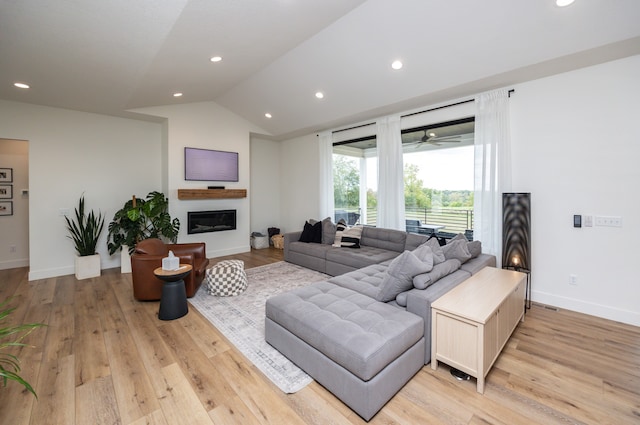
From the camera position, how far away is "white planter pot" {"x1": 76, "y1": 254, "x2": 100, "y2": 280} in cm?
465

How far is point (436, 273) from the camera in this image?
257cm

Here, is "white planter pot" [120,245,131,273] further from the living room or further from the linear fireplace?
the linear fireplace

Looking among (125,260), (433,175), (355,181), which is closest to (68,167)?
(125,260)

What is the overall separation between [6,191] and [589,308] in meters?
9.28

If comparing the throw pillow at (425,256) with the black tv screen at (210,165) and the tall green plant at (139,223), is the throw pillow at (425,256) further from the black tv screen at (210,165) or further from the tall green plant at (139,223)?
the black tv screen at (210,165)

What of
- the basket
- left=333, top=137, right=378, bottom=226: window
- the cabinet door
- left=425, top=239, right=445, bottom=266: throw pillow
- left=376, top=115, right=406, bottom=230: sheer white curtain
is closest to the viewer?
the cabinet door

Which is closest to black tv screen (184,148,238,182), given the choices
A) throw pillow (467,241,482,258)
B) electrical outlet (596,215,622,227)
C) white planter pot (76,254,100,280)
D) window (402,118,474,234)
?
white planter pot (76,254,100,280)

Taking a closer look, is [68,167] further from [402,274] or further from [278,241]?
[402,274]

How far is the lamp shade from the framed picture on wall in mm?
8370

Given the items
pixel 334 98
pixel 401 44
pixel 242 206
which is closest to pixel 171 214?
pixel 242 206

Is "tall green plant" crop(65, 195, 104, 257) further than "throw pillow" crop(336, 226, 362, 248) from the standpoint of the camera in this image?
No

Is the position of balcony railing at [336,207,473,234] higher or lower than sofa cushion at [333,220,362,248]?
higher

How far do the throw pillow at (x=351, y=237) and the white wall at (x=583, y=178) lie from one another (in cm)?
247

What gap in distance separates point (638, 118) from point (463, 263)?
2.29 m
